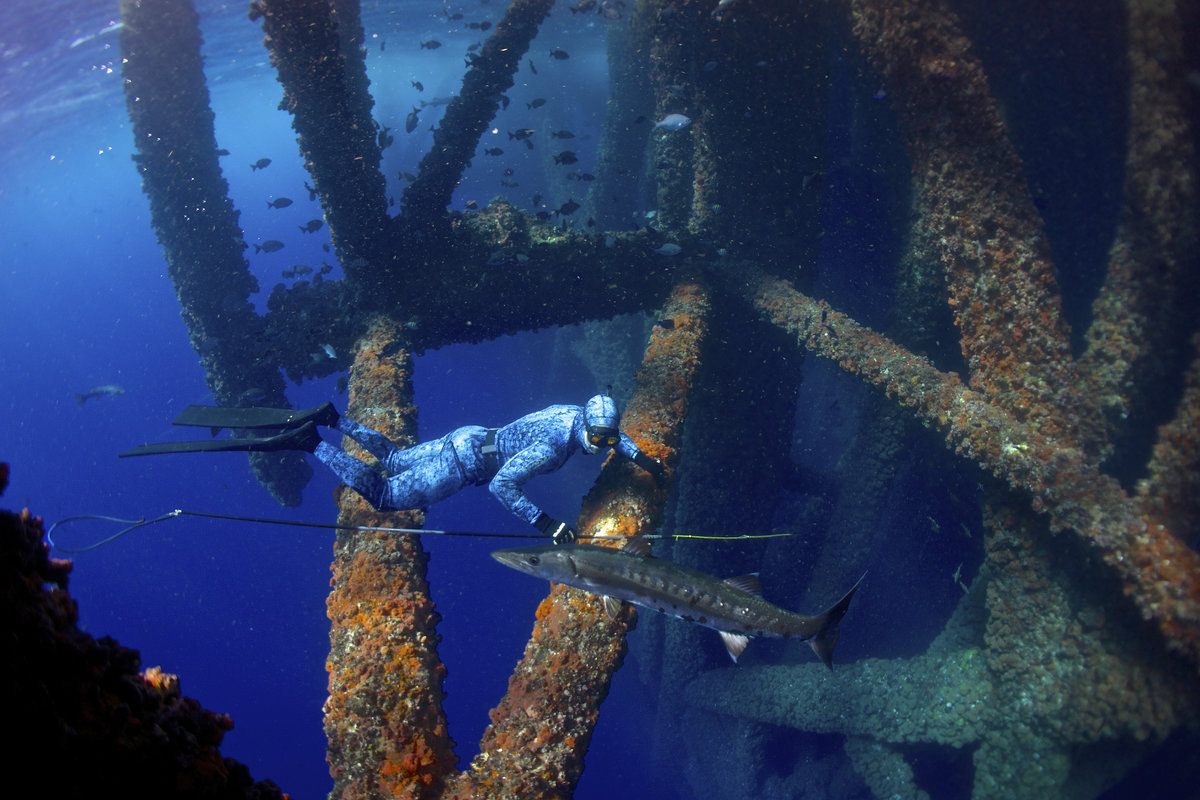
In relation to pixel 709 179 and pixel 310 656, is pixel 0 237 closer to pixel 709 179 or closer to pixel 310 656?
pixel 310 656

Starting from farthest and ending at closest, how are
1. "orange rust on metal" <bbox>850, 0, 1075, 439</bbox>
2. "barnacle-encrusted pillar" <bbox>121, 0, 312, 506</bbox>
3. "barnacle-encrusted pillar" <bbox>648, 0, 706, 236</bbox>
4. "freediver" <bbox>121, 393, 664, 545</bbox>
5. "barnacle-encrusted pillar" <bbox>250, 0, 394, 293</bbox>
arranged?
"barnacle-encrusted pillar" <bbox>121, 0, 312, 506</bbox>, "barnacle-encrusted pillar" <bbox>648, 0, 706, 236</bbox>, "barnacle-encrusted pillar" <bbox>250, 0, 394, 293</bbox>, "orange rust on metal" <bbox>850, 0, 1075, 439</bbox>, "freediver" <bbox>121, 393, 664, 545</bbox>

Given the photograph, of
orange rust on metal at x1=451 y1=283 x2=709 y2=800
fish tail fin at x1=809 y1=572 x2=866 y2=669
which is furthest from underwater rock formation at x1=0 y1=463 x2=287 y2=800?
fish tail fin at x1=809 y1=572 x2=866 y2=669

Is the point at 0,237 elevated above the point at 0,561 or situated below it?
above

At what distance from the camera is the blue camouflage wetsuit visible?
4695 millimetres

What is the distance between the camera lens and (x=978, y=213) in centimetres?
552

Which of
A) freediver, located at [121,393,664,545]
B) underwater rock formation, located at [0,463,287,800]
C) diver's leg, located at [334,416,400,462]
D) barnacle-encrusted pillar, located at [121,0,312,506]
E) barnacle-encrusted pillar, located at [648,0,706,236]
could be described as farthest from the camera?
barnacle-encrusted pillar, located at [121,0,312,506]

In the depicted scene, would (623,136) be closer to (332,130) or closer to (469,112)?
(469,112)

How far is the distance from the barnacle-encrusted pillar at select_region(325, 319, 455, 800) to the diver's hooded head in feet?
5.66

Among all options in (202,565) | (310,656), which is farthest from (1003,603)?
(202,565)

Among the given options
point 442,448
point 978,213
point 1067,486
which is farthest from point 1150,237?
point 442,448

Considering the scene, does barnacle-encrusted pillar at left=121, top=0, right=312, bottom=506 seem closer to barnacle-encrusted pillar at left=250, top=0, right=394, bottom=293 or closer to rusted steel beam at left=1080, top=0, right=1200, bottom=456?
barnacle-encrusted pillar at left=250, top=0, right=394, bottom=293

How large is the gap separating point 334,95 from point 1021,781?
10396 millimetres

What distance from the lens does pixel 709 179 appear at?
813cm

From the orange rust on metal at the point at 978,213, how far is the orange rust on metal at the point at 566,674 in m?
3.64
